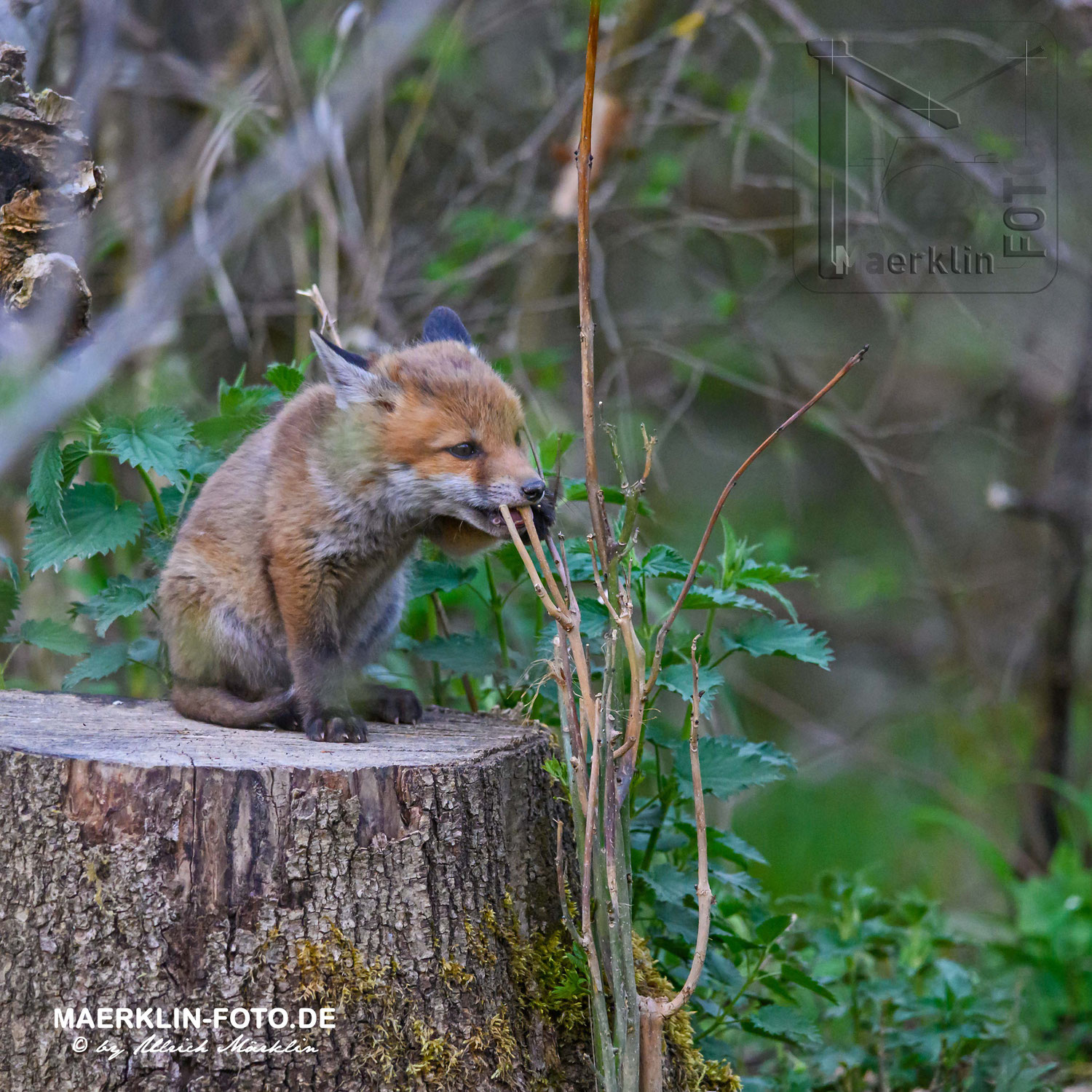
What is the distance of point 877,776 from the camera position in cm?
855

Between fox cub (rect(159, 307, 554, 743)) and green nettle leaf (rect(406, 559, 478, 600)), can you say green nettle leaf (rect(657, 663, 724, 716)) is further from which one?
green nettle leaf (rect(406, 559, 478, 600))

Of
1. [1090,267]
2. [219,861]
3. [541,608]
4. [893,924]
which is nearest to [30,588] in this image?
[541,608]

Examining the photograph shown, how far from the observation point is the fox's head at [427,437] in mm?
3295

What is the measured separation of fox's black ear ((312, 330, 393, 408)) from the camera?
3330mm

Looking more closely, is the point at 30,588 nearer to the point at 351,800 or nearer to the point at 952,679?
the point at 351,800

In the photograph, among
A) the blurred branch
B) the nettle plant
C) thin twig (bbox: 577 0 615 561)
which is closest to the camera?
the blurred branch

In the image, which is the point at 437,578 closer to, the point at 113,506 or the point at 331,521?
the point at 331,521

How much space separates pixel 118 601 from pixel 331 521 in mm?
751

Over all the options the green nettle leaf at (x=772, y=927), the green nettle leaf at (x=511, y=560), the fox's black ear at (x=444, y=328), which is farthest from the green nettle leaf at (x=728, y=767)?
the fox's black ear at (x=444, y=328)

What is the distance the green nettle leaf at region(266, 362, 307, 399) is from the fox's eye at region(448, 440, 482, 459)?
0.81 meters

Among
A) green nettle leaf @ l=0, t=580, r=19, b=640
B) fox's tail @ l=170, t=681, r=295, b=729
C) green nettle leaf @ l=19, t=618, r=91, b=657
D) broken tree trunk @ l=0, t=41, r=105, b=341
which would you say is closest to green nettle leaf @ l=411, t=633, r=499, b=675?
fox's tail @ l=170, t=681, r=295, b=729

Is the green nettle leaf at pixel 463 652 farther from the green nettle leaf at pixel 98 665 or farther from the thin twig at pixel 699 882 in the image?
the thin twig at pixel 699 882

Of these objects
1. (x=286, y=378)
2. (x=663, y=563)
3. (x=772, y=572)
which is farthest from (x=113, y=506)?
(x=772, y=572)

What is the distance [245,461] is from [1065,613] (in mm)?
4150
